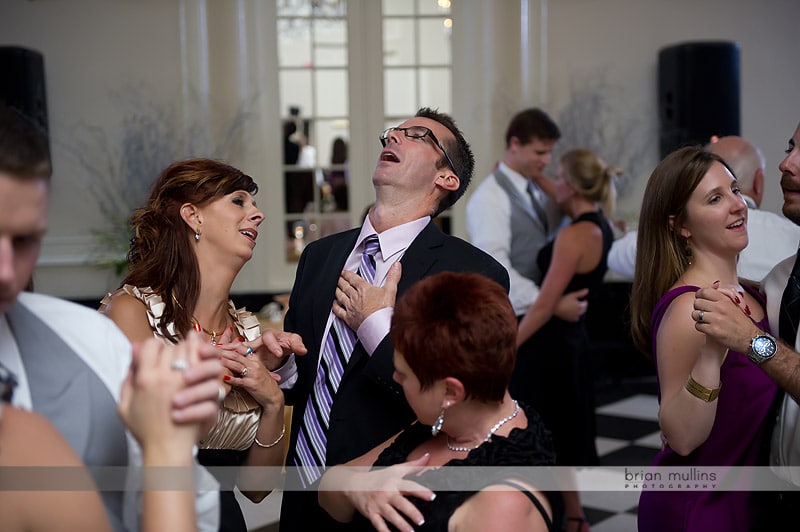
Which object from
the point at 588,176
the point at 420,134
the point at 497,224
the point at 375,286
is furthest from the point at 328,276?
the point at 497,224

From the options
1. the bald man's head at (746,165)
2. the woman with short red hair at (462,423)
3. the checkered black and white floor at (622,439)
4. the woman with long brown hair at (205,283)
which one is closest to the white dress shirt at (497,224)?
the checkered black and white floor at (622,439)

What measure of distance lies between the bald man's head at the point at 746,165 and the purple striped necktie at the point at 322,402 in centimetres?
164

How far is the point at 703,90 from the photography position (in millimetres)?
6375

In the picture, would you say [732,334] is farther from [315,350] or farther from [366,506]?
[315,350]

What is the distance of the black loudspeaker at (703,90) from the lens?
6.36m

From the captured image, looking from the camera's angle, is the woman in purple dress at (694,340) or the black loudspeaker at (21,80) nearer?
the woman in purple dress at (694,340)

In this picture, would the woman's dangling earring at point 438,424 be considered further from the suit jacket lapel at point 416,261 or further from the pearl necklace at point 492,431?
the suit jacket lapel at point 416,261

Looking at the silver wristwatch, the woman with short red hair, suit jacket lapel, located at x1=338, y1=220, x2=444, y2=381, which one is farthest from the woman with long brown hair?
the silver wristwatch

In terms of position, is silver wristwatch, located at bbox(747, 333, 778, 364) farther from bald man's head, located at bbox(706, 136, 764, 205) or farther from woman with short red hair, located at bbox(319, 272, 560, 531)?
bald man's head, located at bbox(706, 136, 764, 205)

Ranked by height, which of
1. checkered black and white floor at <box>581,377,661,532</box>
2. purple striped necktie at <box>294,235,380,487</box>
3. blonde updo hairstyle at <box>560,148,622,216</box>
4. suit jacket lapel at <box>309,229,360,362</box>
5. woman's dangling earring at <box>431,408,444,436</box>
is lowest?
checkered black and white floor at <box>581,377,661,532</box>

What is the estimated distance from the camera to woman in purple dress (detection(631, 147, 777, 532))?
72.9 inches

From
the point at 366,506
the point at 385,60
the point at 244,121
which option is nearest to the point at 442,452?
the point at 366,506

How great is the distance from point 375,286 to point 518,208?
2506 millimetres

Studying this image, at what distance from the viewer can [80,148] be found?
6.20 meters
